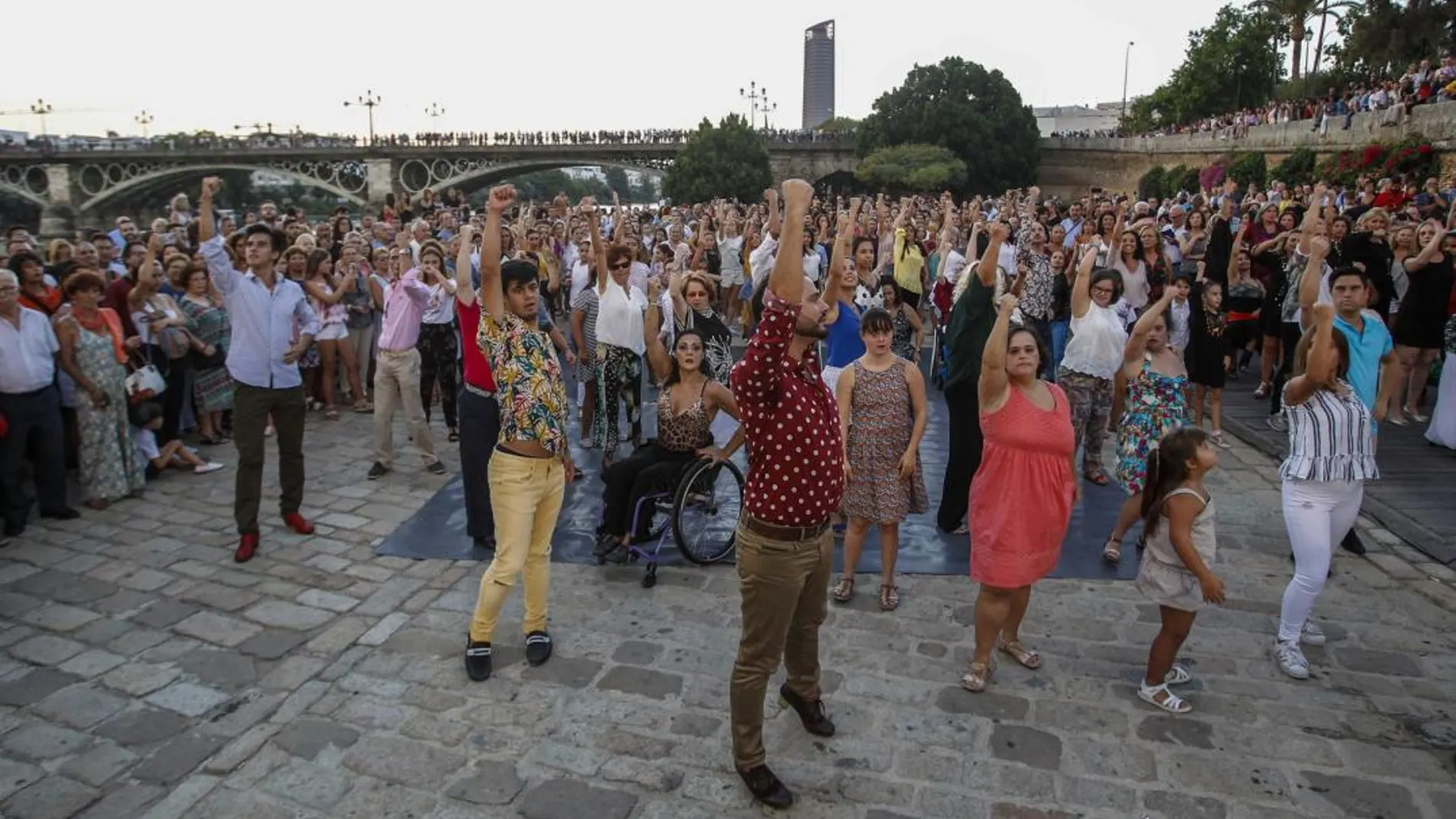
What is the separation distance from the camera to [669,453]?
546 cm

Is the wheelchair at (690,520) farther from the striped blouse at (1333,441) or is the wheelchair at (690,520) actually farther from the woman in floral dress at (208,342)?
the woman in floral dress at (208,342)

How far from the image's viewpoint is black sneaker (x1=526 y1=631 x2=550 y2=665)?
14.0 ft

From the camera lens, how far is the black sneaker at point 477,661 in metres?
4.14

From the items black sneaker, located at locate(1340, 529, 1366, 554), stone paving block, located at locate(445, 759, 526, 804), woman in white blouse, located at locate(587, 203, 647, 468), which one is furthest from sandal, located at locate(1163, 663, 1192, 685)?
woman in white blouse, located at locate(587, 203, 647, 468)

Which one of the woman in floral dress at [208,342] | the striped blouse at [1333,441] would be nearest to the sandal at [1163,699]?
the striped blouse at [1333,441]

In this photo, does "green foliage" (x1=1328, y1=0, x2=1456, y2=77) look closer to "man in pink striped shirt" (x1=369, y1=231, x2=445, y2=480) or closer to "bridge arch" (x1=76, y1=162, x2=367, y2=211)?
"man in pink striped shirt" (x1=369, y1=231, x2=445, y2=480)

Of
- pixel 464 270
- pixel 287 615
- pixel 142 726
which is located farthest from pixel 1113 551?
pixel 142 726

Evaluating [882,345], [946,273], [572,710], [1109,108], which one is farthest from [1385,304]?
[1109,108]

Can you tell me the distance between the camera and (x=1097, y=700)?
12.9ft

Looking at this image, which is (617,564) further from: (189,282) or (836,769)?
(189,282)

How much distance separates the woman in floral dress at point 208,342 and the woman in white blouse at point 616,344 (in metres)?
3.28

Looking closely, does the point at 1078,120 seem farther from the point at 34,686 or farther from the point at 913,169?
the point at 34,686

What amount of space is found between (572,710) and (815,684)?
3.50ft

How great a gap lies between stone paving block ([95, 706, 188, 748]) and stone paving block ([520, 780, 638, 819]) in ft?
5.46
